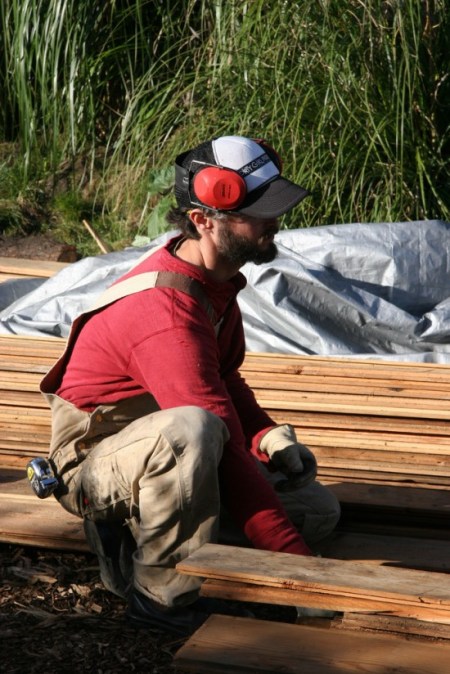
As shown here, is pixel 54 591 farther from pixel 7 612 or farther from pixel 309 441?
→ pixel 309 441

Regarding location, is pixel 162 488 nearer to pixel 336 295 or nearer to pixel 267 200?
pixel 267 200

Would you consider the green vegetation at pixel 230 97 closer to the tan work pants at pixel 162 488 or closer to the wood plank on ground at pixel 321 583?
the tan work pants at pixel 162 488

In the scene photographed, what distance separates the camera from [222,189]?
299cm

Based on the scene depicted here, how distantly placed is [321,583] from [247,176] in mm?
1214

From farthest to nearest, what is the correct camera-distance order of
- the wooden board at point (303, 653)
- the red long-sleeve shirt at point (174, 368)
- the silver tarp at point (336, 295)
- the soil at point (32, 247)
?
the soil at point (32, 247) < the silver tarp at point (336, 295) < the red long-sleeve shirt at point (174, 368) < the wooden board at point (303, 653)

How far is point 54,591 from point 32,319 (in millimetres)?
2886

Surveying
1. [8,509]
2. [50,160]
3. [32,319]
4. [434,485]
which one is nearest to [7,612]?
[8,509]

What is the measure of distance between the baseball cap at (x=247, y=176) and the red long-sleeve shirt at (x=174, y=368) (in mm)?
198

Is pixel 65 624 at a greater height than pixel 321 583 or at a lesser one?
lesser

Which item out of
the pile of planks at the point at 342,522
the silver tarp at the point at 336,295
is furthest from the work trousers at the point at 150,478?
the silver tarp at the point at 336,295

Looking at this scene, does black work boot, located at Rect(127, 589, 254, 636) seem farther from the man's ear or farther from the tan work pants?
the man's ear

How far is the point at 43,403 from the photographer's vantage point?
4605 millimetres

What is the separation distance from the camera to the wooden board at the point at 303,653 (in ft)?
7.50

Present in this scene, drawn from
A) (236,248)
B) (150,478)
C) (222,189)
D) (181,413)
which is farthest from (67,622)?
(222,189)
